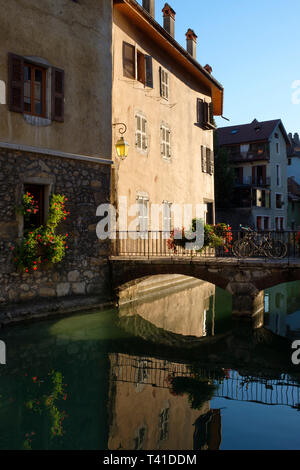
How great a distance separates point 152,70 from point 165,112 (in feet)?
5.37

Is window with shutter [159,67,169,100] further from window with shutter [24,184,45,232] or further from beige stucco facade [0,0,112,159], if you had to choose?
window with shutter [24,184,45,232]

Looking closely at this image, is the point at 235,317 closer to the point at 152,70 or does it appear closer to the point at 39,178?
the point at 39,178

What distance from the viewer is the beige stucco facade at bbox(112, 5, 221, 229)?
1276 centimetres

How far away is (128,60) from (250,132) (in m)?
24.1

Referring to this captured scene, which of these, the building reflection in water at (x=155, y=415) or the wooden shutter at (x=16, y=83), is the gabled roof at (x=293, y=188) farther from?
the building reflection in water at (x=155, y=415)

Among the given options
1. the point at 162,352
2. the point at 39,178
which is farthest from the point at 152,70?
the point at 162,352

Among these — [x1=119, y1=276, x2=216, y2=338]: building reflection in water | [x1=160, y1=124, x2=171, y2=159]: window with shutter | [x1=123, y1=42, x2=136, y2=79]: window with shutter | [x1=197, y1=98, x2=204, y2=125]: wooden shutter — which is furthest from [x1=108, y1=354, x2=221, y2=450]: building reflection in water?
[x1=197, y1=98, x2=204, y2=125]: wooden shutter

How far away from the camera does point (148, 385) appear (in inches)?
242

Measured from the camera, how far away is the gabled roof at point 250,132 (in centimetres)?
3388

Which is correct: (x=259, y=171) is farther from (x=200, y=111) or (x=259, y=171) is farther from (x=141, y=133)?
(x=141, y=133)

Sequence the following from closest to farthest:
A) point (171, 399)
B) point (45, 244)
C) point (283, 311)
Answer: point (171, 399) → point (45, 244) → point (283, 311)

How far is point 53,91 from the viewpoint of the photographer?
10.4m

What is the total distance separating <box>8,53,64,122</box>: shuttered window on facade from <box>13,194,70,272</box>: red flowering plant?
2149 mm

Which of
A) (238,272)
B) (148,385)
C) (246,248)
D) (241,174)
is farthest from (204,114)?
(241,174)
